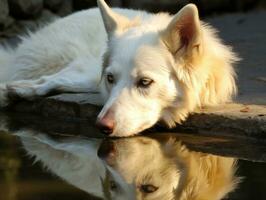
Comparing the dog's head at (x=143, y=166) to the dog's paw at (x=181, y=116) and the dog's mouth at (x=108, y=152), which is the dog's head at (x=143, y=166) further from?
the dog's paw at (x=181, y=116)

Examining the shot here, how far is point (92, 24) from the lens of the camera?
20.9 feet

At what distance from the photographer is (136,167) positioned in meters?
4.20

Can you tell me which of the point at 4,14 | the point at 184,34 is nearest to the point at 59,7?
the point at 4,14

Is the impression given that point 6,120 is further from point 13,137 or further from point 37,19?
point 37,19

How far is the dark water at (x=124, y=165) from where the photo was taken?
366 cm

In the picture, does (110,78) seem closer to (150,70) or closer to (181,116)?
(150,70)

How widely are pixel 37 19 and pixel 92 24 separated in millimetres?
A: 3635

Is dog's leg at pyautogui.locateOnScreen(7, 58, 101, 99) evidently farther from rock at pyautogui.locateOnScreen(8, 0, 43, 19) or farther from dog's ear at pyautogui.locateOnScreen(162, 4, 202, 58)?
rock at pyautogui.locateOnScreen(8, 0, 43, 19)

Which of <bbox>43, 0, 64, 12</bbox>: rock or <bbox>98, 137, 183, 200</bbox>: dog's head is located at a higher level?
<bbox>98, 137, 183, 200</bbox>: dog's head

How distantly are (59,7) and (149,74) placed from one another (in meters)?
5.62

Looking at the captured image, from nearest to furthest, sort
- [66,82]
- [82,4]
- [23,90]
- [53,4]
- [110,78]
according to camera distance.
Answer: [110,78]
[66,82]
[23,90]
[53,4]
[82,4]

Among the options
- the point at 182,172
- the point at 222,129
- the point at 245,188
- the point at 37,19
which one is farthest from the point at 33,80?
the point at 37,19

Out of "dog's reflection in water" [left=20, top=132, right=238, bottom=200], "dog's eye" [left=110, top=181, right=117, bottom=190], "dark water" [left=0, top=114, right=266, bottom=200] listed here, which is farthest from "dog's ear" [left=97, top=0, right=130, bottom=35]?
"dog's eye" [left=110, top=181, right=117, bottom=190]

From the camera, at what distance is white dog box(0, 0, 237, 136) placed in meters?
4.86
